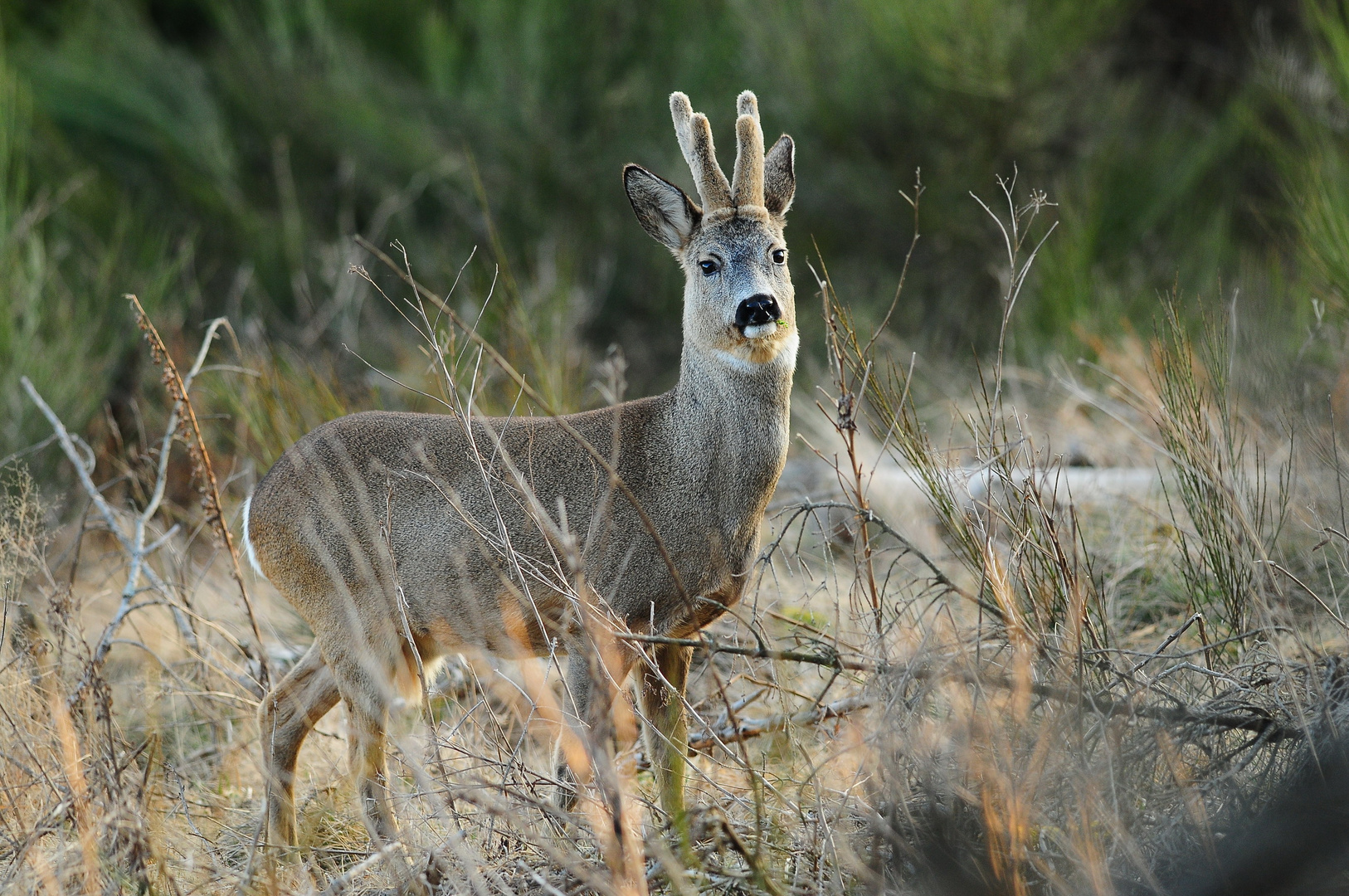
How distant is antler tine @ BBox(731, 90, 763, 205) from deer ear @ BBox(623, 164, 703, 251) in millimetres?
140

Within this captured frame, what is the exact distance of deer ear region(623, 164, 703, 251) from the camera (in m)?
3.43

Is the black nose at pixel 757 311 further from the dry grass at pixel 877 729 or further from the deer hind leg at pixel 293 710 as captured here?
the deer hind leg at pixel 293 710

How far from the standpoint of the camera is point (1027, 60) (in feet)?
25.2

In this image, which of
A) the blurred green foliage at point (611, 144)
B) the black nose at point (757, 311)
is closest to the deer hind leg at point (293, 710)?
the black nose at point (757, 311)

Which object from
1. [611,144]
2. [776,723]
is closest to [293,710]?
A: [776,723]

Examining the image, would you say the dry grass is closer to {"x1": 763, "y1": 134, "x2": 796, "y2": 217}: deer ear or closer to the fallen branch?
the fallen branch

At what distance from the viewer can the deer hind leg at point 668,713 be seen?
3027 mm

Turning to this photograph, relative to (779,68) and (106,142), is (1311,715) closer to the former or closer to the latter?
(779,68)

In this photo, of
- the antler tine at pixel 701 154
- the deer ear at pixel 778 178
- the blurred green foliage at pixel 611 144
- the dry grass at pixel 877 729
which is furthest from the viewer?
the blurred green foliage at pixel 611 144

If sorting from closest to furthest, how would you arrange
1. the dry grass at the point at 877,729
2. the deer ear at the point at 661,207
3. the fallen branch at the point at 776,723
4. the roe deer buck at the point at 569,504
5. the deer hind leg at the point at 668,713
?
the dry grass at the point at 877,729, the fallen branch at the point at 776,723, the deer hind leg at the point at 668,713, the roe deer buck at the point at 569,504, the deer ear at the point at 661,207

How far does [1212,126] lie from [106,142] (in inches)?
325

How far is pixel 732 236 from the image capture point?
335 cm

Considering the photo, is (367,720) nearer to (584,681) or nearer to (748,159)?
(584,681)

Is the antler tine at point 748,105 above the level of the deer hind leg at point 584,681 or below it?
above
